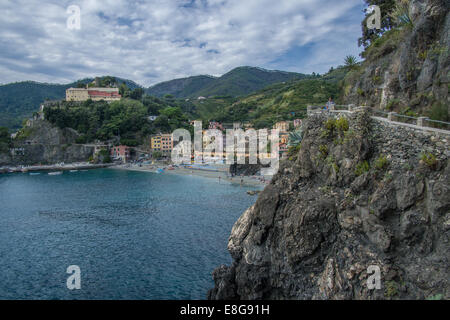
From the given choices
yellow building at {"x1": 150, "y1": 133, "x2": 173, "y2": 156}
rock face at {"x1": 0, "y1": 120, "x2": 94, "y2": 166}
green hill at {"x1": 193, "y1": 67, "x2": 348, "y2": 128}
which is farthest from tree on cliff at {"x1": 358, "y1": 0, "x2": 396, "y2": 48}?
rock face at {"x1": 0, "y1": 120, "x2": 94, "y2": 166}

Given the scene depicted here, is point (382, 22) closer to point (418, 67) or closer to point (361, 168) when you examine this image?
point (418, 67)

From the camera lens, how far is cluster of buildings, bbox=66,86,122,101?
99.0 metres

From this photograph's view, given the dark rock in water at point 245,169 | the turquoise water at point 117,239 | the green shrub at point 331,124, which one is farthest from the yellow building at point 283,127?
the green shrub at point 331,124

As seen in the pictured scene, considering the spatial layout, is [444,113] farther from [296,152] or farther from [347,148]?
[296,152]

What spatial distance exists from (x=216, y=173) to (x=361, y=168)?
158 ft

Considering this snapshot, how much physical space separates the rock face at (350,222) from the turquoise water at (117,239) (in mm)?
4172

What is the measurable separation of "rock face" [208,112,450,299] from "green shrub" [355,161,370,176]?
0.13 feet

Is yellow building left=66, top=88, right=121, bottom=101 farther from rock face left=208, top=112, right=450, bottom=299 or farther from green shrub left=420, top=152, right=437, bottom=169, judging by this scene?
green shrub left=420, top=152, right=437, bottom=169

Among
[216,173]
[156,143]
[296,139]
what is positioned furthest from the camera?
[156,143]

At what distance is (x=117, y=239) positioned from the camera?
24.2 m

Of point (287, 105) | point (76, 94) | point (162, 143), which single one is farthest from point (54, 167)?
point (287, 105)
